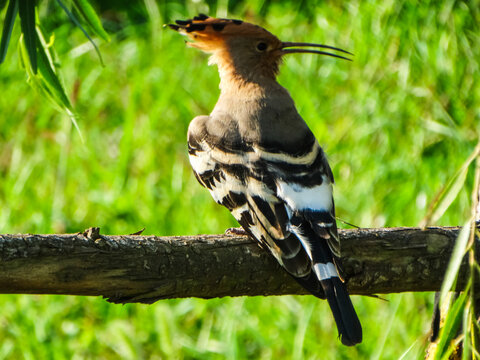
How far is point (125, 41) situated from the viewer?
469 centimetres

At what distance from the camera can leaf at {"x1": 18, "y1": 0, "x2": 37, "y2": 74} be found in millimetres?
1787

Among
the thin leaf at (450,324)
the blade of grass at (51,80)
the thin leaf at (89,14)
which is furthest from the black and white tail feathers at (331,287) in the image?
the thin leaf at (89,14)

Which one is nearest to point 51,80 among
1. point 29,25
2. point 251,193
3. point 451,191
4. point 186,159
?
point 29,25

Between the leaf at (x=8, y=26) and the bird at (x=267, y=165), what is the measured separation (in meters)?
0.71

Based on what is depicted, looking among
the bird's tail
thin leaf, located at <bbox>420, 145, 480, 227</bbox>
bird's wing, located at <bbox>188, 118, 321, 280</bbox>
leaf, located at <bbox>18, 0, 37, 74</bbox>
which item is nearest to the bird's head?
bird's wing, located at <bbox>188, 118, 321, 280</bbox>

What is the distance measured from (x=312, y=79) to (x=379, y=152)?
62 centimetres

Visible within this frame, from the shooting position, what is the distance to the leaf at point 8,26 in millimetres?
1669

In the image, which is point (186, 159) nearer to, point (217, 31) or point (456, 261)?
point (217, 31)

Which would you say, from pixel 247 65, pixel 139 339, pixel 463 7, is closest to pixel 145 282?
pixel 247 65

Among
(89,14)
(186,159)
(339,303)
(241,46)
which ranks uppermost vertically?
(89,14)

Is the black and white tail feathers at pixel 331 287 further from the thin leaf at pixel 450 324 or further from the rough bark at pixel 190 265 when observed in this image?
the thin leaf at pixel 450 324

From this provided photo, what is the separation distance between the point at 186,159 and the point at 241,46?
1324 mm

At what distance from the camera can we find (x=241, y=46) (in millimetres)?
2557

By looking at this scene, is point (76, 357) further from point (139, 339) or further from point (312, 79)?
point (312, 79)
